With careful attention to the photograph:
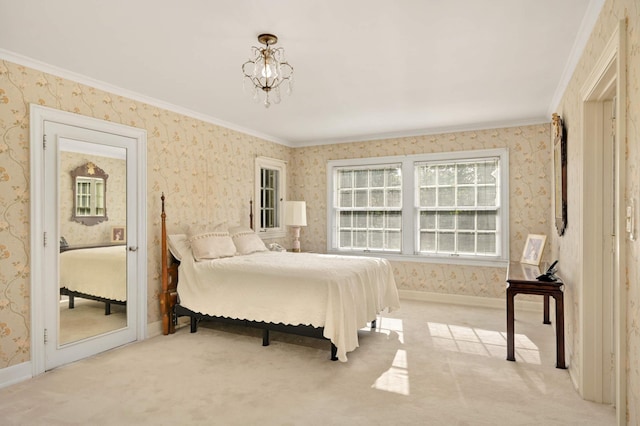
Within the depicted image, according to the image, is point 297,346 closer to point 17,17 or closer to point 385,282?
point 385,282

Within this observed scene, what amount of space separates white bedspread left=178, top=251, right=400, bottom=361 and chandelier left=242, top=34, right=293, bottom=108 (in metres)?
1.61

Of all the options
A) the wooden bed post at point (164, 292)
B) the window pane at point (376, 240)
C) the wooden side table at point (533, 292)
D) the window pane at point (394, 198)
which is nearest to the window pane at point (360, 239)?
the window pane at point (376, 240)

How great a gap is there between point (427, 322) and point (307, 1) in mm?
3724

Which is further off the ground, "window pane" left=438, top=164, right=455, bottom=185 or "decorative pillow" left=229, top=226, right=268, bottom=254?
"window pane" left=438, top=164, right=455, bottom=185

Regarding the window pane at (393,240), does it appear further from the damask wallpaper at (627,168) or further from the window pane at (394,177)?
the damask wallpaper at (627,168)

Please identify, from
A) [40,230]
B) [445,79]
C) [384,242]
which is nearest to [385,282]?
[384,242]

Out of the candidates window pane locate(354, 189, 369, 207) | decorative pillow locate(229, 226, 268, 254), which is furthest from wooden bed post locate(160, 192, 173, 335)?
window pane locate(354, 189, 369, 207)

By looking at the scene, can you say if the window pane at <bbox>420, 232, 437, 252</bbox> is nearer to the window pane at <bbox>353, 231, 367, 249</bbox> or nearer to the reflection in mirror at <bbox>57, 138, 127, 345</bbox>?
the window pane at <bbox>353, 231, 367, 249</bbox>

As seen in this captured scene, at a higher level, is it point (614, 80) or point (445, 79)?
point (445, 79)

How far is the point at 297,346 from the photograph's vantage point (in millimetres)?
3824

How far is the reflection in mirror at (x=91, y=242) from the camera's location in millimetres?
3428

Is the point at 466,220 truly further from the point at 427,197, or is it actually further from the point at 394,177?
the point at 394,177

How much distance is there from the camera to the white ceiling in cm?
238

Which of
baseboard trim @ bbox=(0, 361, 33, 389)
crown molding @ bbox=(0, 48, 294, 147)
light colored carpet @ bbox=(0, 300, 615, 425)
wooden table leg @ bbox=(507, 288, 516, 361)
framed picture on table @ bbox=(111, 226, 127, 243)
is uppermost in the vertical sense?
→ crown molding @ bbox=(0, 48, 294, 147)
